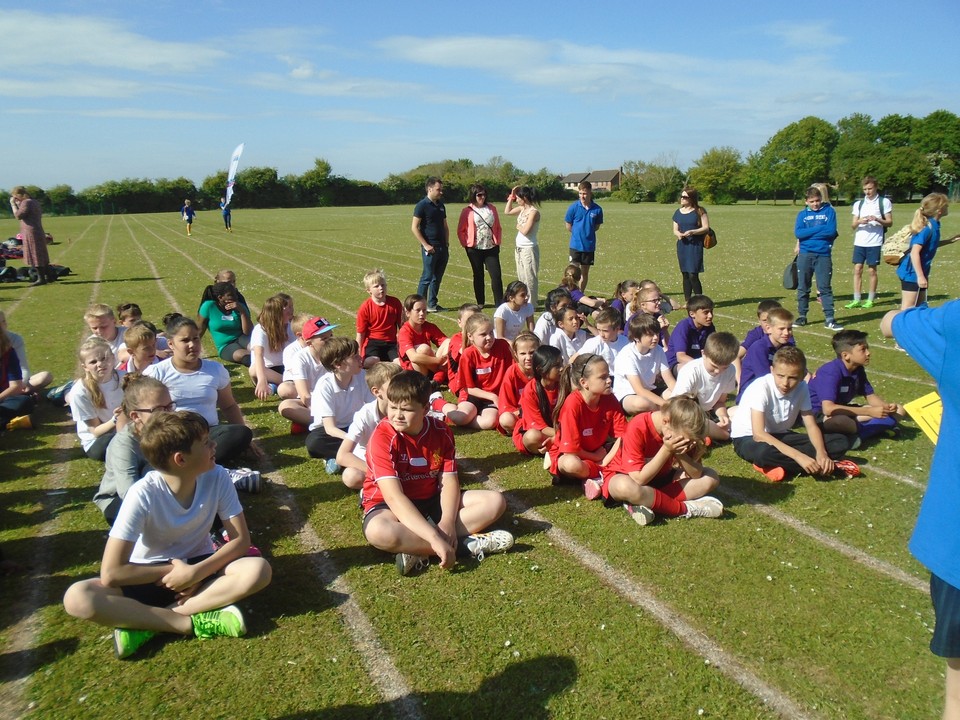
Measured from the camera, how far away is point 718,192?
305 ft

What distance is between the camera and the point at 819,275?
11047mm

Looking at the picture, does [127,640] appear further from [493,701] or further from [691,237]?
[691,237]

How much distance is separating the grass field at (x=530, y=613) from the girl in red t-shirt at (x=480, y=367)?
27.0 inches

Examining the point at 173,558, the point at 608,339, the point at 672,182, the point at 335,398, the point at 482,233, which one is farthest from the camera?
the point at 672,182

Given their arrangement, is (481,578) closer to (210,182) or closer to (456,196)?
(456,196)

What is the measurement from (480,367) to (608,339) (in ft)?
4.59

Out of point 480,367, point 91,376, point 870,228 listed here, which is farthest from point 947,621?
point 870,228

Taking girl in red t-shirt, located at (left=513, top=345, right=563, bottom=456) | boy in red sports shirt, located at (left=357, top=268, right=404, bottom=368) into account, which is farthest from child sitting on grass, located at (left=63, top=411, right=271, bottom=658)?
boy in red sports shirt, located at (left=357, top=268, right=404, bottom=368)

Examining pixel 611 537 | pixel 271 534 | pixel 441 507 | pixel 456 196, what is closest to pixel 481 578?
pixel 441 507

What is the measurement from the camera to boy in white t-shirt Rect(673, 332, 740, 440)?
616cm

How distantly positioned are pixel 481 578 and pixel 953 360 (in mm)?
2833

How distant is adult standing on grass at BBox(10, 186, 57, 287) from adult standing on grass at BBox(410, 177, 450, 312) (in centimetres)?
973

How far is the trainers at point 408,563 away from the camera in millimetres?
4199

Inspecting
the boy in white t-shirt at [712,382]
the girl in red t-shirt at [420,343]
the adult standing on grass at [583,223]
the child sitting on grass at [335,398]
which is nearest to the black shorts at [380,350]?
the girl in red t-shirt at [420,343]
